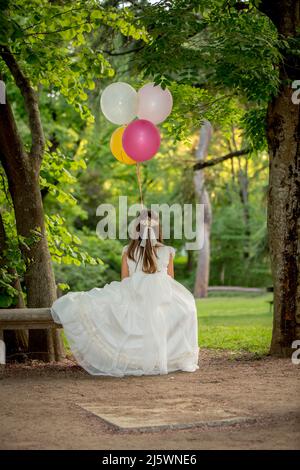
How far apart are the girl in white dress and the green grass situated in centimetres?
180

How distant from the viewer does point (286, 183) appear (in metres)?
8.53

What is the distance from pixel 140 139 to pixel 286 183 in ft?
5.76

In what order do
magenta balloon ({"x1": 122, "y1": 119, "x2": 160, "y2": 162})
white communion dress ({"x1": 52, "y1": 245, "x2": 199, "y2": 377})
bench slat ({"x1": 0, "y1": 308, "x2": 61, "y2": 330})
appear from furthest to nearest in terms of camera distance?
magenta balloon ({"x1": 122, "y1": 119, "x2": 160, "y2": 162}) < bench slat ({"x1": 0, "y1": 308, "x2": 61, "y2": 330}) < white communion dress ({"x1": 52, "y1": 245, "x2": 199, "y2": 377})

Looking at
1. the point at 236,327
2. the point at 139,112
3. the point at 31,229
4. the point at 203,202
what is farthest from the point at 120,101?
the point at 203,202

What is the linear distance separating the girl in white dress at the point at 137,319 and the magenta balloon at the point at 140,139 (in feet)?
2.36

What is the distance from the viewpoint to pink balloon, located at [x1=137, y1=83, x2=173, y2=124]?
26.8 feet

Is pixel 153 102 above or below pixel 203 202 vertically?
above

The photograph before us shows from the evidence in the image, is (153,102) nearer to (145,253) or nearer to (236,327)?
(145,253)

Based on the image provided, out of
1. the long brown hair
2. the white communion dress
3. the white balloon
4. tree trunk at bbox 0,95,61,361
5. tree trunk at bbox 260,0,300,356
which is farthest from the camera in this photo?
tree trunk at bbox 0,95,61,361

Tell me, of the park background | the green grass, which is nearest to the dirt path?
the park background

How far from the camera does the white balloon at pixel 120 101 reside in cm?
828

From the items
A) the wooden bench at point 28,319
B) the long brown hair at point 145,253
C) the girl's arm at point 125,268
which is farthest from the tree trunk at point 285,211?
the wooden bench at point 28,319

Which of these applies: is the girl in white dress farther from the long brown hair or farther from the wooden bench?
the wooden bench

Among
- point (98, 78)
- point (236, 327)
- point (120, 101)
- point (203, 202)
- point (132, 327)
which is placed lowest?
point (236, 327)
